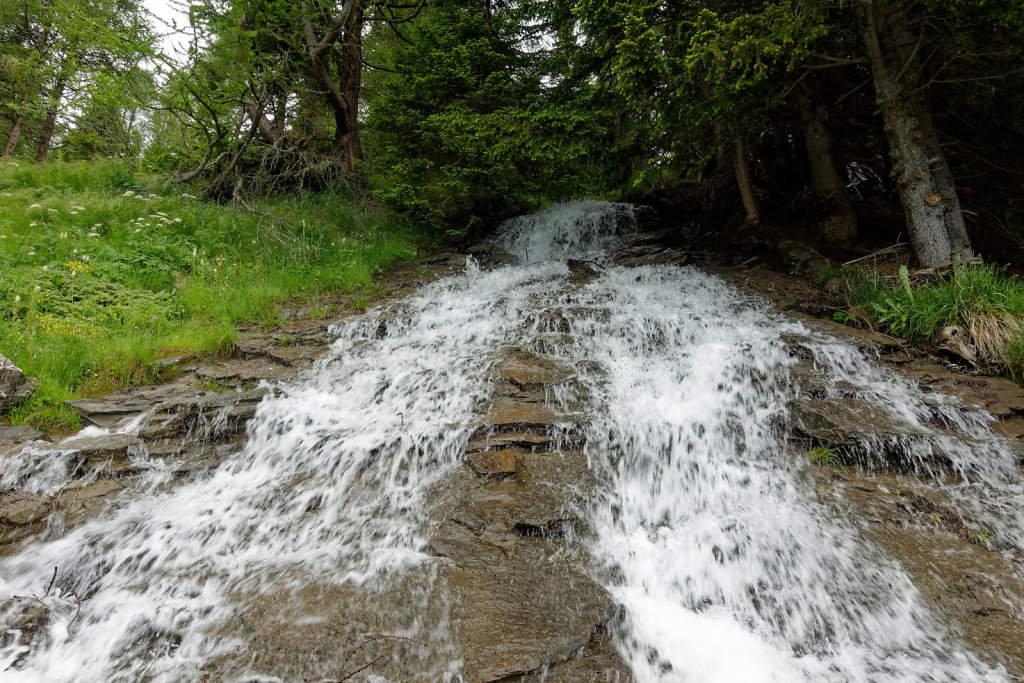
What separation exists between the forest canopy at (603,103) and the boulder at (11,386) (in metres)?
5.27

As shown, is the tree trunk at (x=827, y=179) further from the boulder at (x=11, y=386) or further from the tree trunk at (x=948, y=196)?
the boulder at (x=11, y=386)

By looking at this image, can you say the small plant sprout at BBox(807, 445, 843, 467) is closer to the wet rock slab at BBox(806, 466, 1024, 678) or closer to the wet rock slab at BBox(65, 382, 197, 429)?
the wet rock slab at BBox(806, 466, 1024, 678)

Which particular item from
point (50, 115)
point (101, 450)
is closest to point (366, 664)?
point (101, 450)

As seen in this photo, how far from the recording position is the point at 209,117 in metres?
8.34

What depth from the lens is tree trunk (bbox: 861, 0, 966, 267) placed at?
5.72 metres

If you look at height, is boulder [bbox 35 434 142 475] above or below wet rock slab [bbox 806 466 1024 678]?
above

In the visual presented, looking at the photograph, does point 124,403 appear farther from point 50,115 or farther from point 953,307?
point 50,115

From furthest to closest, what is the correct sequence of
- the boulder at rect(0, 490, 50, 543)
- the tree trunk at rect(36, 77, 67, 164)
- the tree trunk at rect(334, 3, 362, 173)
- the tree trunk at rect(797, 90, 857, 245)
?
1. the tree trunk at rect(36, 77, 67, 164)
2. the tree trunk at rect(334, 3, 362, 173)
3. the tree trunk at rect(797, 90, 857, 245)
4. the boulder at rect(0, 490, 50, 543)

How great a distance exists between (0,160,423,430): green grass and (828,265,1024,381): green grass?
788 centimetres

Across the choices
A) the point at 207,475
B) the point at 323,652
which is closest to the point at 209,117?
the point at 207,475

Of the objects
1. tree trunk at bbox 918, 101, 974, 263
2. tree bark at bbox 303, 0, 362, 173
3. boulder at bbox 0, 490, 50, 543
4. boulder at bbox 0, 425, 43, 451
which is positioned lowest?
boulder at bbox 0, 490, 50, 543

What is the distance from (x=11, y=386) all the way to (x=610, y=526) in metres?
5.26

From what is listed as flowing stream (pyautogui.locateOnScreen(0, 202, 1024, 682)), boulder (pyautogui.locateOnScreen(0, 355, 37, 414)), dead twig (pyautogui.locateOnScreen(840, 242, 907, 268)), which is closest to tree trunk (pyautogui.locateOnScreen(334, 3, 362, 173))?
flowing stream (pyautogui.locateOnScreen(0, 202, 1024, 682))

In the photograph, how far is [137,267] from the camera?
22.2ft
